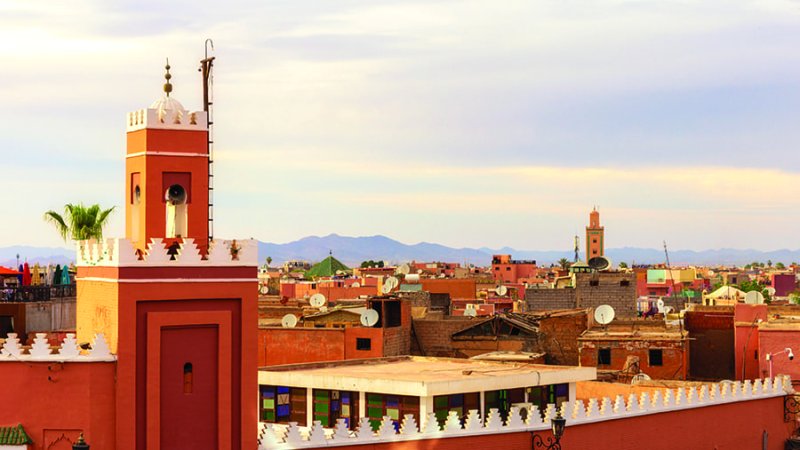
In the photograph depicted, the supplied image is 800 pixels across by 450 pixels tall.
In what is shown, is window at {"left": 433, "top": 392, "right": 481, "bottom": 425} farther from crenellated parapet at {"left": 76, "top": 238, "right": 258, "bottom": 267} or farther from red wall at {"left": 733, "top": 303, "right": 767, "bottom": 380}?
red wall at {"left": 733, "top": 303, "right": 767, "bottom": 380}

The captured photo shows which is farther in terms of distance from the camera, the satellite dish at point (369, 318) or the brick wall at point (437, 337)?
the brick wall at point (437, 337)

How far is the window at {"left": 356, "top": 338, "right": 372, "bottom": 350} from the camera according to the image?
1718 inches

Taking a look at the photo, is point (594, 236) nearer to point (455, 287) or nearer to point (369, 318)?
point (455, 287)

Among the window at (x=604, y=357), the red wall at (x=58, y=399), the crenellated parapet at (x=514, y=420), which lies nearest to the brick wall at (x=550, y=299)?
the window at (x=604, y=357)

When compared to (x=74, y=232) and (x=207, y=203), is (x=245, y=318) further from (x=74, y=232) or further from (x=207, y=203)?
(x=74, y=232)

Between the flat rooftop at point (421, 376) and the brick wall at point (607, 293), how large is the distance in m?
28.6

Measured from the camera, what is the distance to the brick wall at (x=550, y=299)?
65.5 m

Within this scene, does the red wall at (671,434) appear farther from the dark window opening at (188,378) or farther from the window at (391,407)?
the dark window opening at (188,378)

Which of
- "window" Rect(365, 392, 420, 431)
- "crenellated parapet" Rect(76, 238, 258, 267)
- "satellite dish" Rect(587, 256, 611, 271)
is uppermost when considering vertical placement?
"crenellated parapet" Rect(76, 238, 258, 267)

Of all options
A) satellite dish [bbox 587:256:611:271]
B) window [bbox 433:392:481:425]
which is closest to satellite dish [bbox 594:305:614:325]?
window [bbox 433:392:481:425]

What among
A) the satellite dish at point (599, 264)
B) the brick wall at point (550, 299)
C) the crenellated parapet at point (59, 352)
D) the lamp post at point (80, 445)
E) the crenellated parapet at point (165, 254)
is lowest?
the lamp post at point (80, 445)

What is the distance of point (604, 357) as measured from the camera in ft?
136

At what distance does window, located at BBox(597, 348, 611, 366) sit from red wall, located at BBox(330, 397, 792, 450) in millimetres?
7489

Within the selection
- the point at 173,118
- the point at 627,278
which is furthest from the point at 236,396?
the point at 627,278
